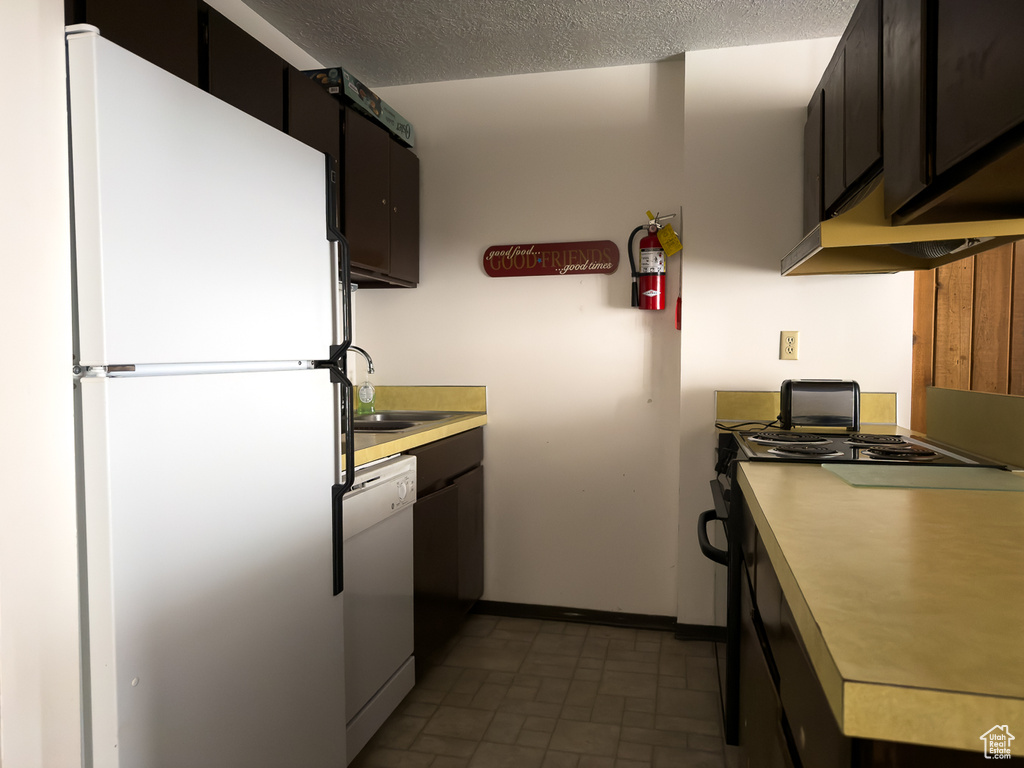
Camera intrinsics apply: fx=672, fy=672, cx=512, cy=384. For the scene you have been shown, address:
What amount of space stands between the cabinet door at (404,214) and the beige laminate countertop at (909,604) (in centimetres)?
205

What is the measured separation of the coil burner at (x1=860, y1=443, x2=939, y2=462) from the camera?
1.72 m

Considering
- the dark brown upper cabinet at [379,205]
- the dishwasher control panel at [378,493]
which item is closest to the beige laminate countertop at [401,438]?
the dishwasher control panel at [378,493]

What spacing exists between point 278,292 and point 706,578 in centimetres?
222

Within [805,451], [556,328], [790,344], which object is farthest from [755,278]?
[805,451]

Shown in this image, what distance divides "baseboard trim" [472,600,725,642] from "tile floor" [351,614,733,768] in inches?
1.9

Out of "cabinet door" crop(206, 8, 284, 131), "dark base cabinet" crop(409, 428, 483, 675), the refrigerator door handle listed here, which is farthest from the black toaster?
"cabinet door" crop(206, 8, 284, 131)

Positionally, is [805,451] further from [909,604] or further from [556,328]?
[556,328]

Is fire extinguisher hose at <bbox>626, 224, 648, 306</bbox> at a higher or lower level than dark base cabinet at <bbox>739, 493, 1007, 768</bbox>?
higher

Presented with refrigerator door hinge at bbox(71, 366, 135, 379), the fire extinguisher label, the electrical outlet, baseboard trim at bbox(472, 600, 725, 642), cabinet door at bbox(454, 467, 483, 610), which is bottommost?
baseboard trim at bbox(472, 600, 725, 642)

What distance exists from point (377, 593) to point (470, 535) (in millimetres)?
1003

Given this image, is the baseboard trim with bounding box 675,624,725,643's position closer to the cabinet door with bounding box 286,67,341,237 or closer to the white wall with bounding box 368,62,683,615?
the white wall with bounding box 368,62,683,615

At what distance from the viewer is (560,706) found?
233 cm

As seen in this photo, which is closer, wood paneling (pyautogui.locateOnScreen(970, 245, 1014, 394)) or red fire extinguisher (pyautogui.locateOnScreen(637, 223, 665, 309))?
wood paneling (pyautogui.locateOnScreen(970, 245, 1014, 394))

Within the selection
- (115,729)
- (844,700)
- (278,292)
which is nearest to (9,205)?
(278,292)
